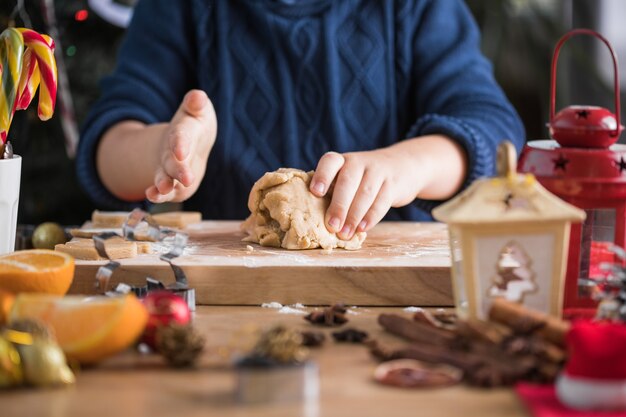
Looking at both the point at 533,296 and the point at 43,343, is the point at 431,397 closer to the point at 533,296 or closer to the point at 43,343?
the point at 533,296

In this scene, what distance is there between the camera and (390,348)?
2.94 ft

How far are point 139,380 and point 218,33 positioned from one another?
1385 millimetres

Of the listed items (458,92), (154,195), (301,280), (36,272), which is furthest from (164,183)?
(458,92)

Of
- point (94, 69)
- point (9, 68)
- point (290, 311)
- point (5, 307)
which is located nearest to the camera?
point (5, 307)

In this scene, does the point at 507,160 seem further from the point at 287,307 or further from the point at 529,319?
the point at 287,307

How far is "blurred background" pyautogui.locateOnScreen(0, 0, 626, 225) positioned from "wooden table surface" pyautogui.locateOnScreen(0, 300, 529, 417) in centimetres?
205

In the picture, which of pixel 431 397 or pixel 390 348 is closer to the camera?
pixel 431 397

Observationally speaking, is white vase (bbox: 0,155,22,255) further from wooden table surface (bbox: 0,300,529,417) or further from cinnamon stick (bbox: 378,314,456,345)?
cinnamon stick (bbox: 378,314,456,345)

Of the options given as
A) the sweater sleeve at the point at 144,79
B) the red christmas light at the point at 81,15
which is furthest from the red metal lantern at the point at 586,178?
the red christmas light at the point at 81,15

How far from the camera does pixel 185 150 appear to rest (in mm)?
1431

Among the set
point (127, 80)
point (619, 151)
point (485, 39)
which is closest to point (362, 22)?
point (127, 80)

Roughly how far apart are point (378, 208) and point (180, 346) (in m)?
0.64

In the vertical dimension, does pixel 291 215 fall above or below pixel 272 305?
above

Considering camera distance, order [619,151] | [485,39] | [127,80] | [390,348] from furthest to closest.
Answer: [485,39], [127,80], [619,151], [390,348]
